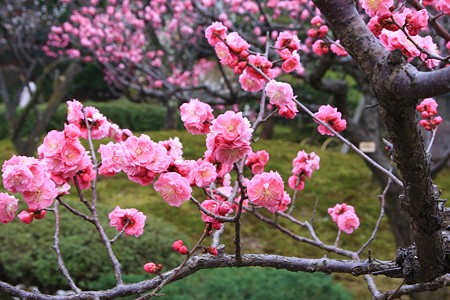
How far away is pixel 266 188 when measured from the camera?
1.39m

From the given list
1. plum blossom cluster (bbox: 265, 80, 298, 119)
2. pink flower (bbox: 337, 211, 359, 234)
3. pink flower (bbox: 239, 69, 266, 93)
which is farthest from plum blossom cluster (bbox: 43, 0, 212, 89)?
plum blossom cluster (bbox: 265, 80, 298, 119)

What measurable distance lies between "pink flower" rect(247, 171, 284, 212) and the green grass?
3.53 meters

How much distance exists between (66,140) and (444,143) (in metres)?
8.60

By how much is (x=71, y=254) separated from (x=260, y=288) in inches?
59.0

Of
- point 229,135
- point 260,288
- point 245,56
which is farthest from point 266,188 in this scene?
point 260,288

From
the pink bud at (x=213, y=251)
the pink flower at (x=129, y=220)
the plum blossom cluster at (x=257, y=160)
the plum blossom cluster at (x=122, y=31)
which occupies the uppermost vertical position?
the plum blossom cluster at (x=122, y=31)

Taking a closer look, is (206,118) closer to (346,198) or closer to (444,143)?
(346,198)

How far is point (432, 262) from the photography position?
1.21 m

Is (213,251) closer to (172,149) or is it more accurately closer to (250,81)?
(172,149)

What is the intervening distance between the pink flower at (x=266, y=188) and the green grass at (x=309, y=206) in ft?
11.6

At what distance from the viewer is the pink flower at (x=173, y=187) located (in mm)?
1303

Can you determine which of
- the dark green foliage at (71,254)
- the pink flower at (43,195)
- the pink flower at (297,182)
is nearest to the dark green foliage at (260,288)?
the dark green foliage at (71,254)

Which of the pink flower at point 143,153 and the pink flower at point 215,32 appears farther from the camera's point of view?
the pink flower at point 215,32

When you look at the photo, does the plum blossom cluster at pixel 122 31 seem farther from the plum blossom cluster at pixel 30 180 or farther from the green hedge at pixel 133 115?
the plum blossom cluster at pixel 30 180
